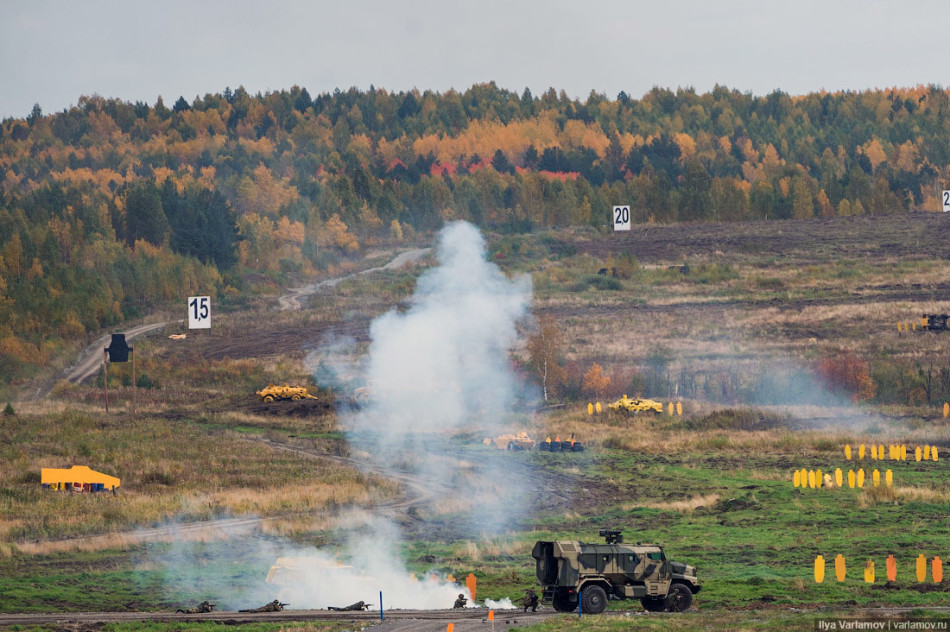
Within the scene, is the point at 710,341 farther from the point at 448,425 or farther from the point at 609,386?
the point at 448,425

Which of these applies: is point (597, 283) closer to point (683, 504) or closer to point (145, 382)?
point (145, 382)

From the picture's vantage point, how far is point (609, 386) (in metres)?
91.2

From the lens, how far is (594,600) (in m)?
31.9

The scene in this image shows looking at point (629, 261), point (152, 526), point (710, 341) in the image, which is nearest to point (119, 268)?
point (629, 261)

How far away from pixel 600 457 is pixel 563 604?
123 ft

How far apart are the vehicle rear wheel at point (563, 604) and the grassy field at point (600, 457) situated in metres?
1.23

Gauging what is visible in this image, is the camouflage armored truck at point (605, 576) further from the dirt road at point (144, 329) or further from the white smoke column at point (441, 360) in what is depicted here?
the dirt road at point (144, 329)

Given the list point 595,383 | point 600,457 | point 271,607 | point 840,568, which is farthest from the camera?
point 595,383

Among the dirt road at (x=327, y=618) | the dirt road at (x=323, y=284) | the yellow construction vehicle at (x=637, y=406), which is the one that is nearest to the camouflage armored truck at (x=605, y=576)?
the dirt road at (x=327, y=618)

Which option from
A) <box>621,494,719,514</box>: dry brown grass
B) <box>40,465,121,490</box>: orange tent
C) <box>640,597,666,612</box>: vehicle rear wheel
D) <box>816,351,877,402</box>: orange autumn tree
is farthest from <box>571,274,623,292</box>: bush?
<box>640,597,666,612</box>: vehicle rear wheel

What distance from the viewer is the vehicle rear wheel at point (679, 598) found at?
106 feet

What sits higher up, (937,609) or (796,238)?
(796,238)

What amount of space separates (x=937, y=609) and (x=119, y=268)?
129618 mm

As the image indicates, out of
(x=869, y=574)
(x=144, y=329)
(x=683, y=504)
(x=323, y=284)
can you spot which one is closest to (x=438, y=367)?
(x=683, y=504)
